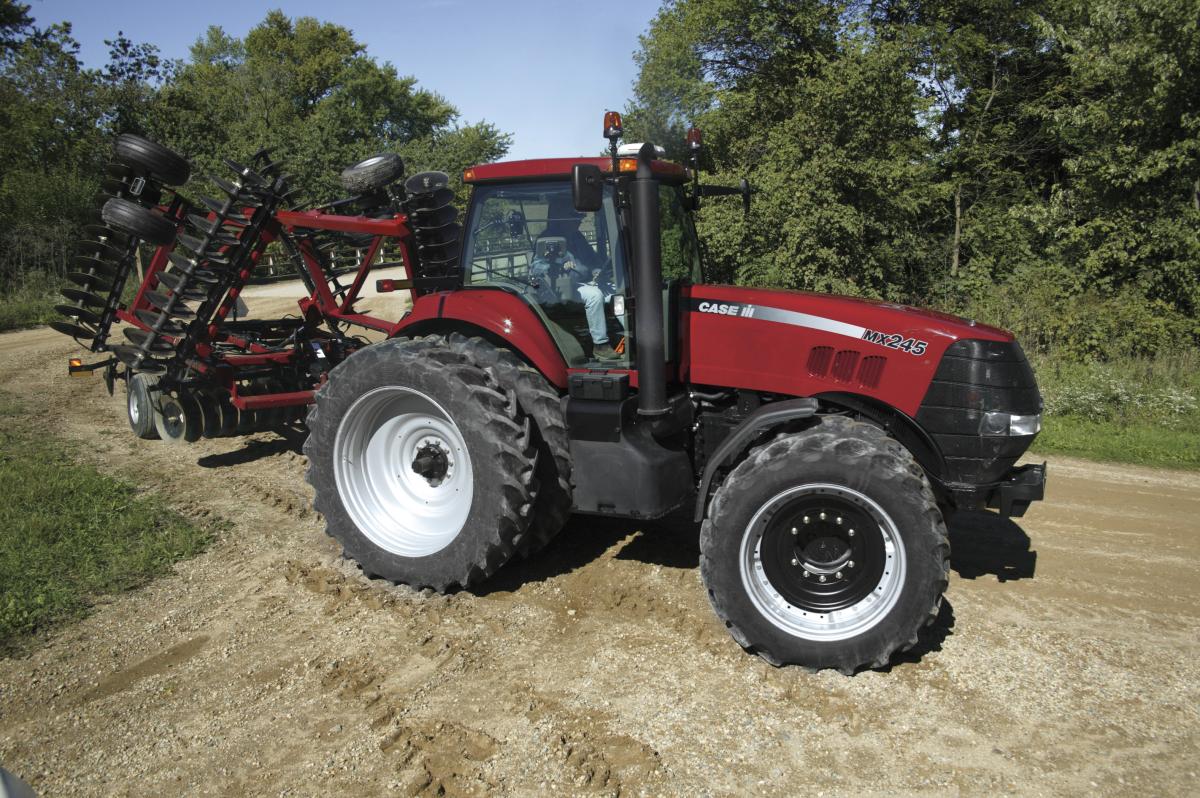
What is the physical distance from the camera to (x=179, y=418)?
8172 millimetres

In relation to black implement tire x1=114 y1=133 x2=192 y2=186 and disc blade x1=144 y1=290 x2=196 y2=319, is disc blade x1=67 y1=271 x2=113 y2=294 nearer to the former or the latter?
disc blade x1=144 y1=290 x2=196 y2=319

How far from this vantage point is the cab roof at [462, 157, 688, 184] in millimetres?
4812

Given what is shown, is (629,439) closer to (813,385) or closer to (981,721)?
(813,385)

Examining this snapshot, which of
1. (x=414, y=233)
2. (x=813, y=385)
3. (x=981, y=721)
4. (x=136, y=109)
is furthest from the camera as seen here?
(x=136, y=109)

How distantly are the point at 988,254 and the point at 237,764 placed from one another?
61.3 feet

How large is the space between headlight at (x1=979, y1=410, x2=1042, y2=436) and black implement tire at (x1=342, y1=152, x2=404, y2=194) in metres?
5.20

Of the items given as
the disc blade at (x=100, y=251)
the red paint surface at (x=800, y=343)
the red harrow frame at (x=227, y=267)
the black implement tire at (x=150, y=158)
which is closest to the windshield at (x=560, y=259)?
the red paint surface at (x=800, y=343)

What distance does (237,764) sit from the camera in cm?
344

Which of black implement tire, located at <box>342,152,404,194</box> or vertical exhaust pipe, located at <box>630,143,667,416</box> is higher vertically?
black implement tire, located at <box>342,152,404,194</box>

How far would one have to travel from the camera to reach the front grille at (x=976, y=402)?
4172mm

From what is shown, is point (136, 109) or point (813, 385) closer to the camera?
point (813, 385)

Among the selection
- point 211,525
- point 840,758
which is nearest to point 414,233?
point 211,525

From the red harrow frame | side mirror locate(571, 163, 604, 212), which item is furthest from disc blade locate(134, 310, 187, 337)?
side mirror locate(571, 163, 604, 212)

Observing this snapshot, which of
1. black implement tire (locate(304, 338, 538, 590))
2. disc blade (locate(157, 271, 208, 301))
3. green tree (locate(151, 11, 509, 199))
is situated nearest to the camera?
black implement tire (locate(304, 338, 538, 590))
